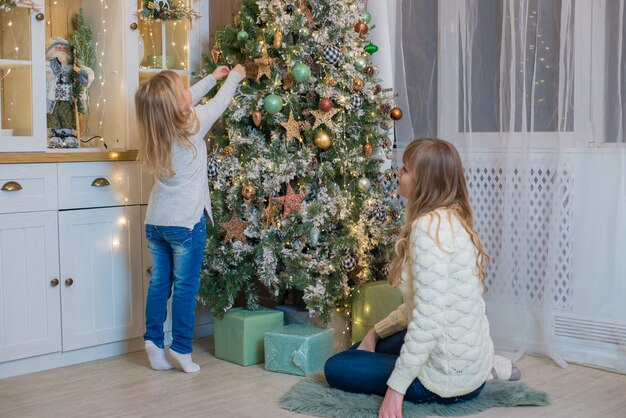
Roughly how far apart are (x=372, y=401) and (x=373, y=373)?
0.09m

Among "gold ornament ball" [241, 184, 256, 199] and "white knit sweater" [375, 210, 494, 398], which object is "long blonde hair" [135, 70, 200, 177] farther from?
"white knit sweater" [375, 210, 494, 398]

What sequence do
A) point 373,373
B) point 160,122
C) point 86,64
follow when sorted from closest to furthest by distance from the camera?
point 373,373 → point 160,122 → point 86,64

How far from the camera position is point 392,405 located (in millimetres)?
2584

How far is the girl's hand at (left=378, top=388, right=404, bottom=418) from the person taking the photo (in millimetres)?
2584

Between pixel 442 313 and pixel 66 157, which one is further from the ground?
pixel 66 157

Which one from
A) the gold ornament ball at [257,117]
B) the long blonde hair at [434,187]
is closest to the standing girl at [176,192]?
the gold ornament ball at [257,117]

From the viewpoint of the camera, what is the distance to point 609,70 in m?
3.32

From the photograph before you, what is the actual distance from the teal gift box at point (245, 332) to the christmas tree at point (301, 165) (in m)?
0.07

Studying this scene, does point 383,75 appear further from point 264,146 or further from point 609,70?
point 609,70

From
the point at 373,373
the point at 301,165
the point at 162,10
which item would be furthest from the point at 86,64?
the point at 373,373

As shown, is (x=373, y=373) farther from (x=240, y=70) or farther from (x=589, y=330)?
(x=240, y=70)

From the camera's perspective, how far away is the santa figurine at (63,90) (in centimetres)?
358

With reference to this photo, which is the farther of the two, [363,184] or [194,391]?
[363,184]

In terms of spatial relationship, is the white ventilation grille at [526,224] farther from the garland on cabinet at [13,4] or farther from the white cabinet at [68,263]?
the garland on cabinet at [13,4]
